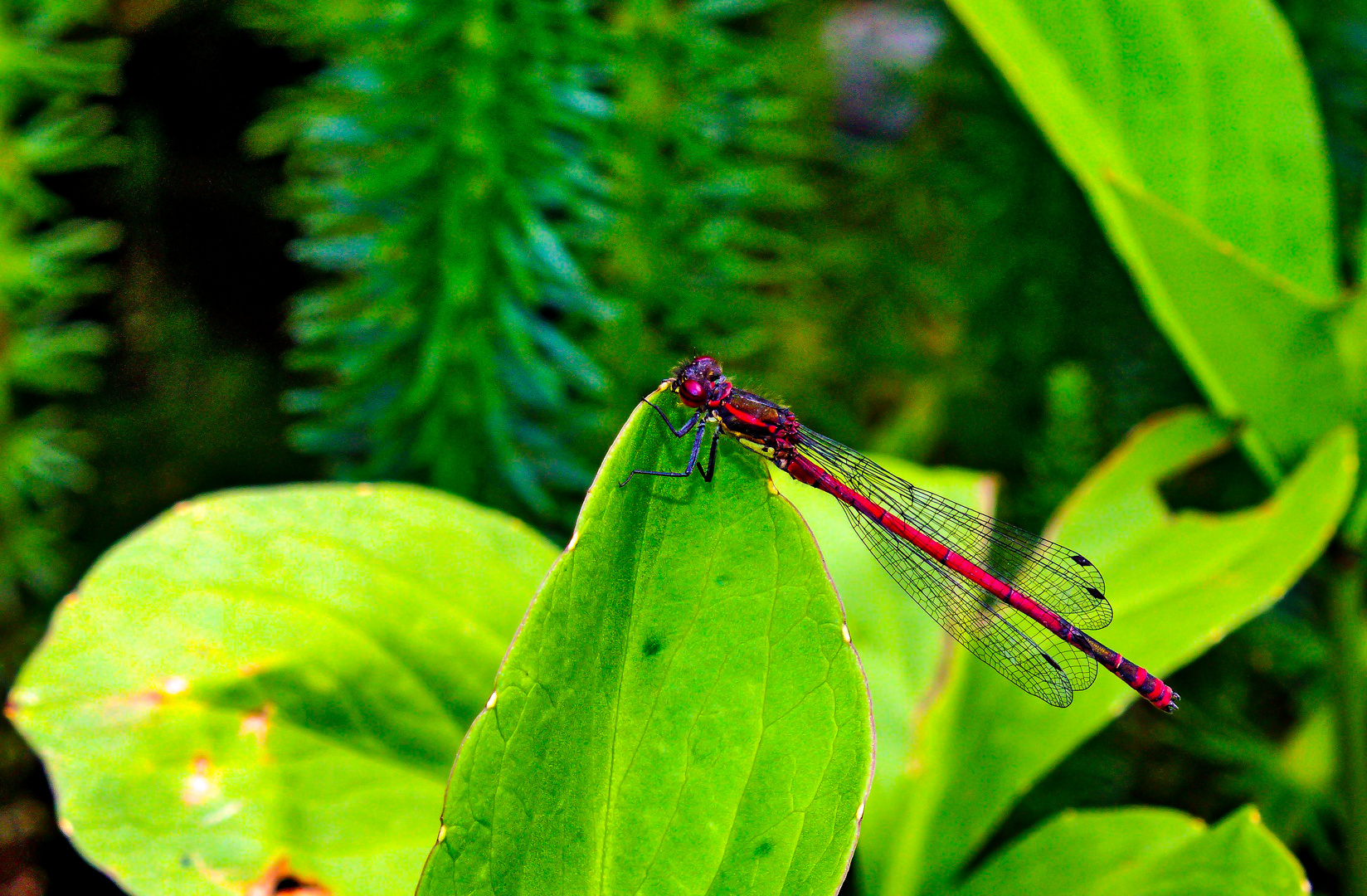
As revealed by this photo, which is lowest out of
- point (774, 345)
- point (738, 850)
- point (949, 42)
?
point (774, 345)

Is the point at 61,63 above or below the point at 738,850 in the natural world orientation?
Result: above

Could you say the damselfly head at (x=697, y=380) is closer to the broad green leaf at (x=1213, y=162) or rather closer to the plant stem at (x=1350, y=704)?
the broad green leaf at (x=1213, y=162)

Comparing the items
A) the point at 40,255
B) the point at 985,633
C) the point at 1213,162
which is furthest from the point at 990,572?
the point at 40,255

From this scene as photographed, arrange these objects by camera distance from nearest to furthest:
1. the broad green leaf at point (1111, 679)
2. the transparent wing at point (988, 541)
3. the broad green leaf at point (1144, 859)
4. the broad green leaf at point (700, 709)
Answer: the broad green leaf at point (700, 709)
the broad green leaf at point (1144, 859)
the broad green leaf at point (1111, 679)
the transparent wing at point (988, 541)

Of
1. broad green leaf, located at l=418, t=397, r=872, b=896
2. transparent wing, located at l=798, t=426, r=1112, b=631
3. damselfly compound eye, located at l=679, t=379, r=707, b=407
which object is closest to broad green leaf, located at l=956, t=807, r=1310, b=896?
transparent wing, located at l=798, t=426, r=1112, b=631

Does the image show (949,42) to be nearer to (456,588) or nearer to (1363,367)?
(1363,367)

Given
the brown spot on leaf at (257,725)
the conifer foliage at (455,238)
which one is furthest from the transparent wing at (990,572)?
the brown spot on leaf at (257,725)

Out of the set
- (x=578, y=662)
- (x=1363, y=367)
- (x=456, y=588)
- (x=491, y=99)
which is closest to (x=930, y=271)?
(x=1363, y=367)
